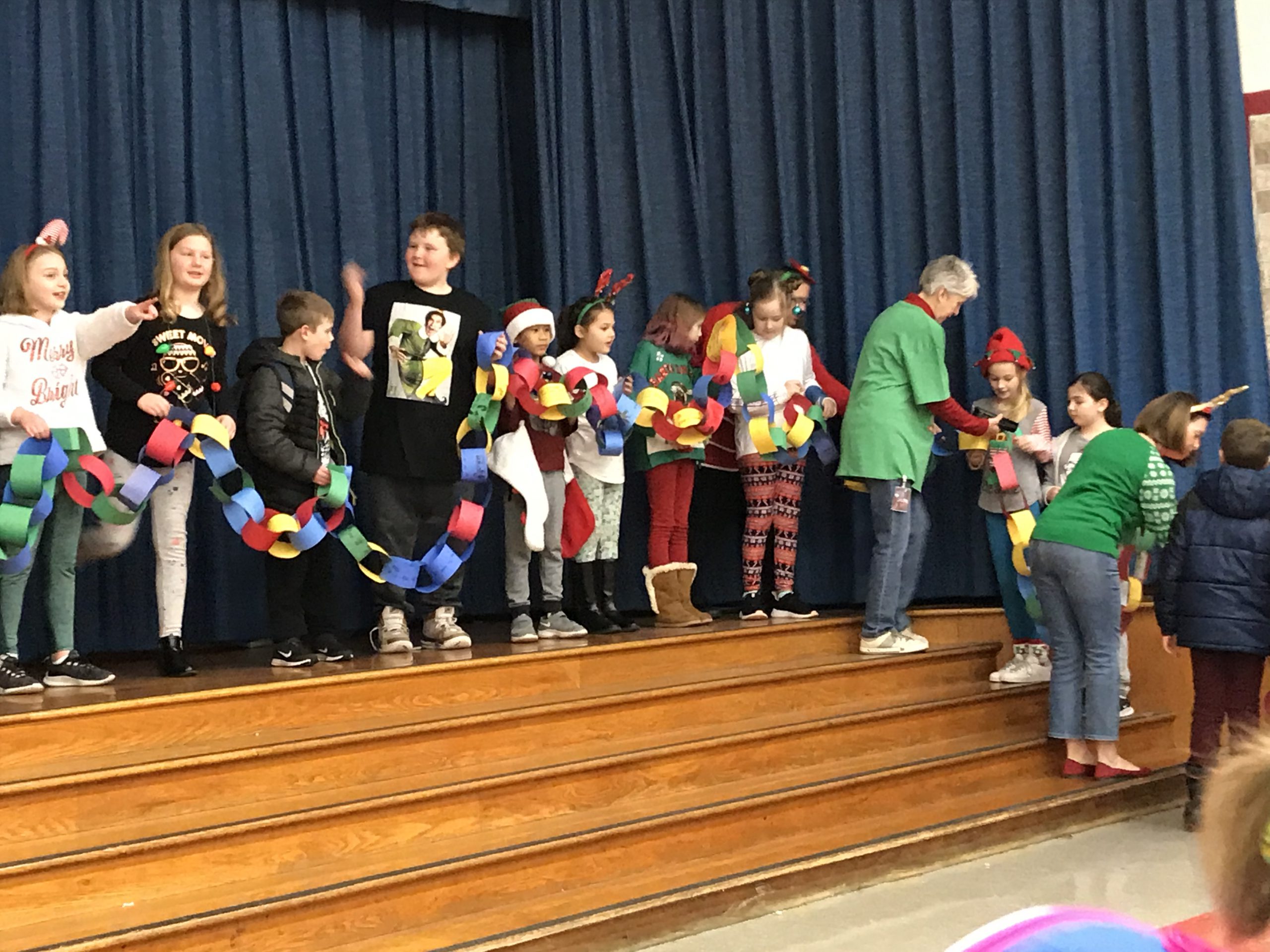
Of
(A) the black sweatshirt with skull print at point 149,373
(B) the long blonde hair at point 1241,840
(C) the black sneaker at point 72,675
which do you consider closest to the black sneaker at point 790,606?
(A) the black sweatshirt with skull print at point 149,373

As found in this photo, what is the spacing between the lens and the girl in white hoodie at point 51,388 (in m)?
3.25

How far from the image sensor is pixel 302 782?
2.98 m

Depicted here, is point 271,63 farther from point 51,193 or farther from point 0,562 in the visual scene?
point 0,562


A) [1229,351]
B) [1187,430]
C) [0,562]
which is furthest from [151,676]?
[1229,351]

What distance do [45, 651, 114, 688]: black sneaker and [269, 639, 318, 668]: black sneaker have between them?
433 millimetres

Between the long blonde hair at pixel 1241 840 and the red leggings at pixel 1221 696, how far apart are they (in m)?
3.02

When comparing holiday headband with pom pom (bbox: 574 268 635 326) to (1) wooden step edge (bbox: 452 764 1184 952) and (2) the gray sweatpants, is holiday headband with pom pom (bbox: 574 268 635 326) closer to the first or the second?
(2) the gray sweatpants

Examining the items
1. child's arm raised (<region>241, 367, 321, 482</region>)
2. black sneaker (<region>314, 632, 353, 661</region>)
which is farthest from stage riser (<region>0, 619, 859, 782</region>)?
child's arm raised (<region>241, 367, 321, 482</region>)

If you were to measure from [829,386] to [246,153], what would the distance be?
7.09ft

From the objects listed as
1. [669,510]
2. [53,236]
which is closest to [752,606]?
[669,510]

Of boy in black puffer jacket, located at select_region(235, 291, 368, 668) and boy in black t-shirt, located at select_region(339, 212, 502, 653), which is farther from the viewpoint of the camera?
boy in black t-shirt, located at select_region(339, 212, 502, 653)

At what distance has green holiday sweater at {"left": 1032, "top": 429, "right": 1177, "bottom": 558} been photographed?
3.62 meters

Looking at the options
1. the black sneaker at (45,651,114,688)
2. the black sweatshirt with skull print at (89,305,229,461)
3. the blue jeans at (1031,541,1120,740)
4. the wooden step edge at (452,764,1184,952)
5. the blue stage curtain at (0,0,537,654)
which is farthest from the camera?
the blue stage curtain at (0,0,537,654)

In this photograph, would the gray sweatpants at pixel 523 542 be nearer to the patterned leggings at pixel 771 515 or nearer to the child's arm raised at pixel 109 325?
the patterned leggings at pixel 771 515
